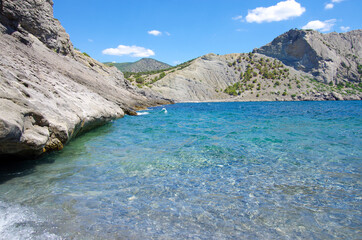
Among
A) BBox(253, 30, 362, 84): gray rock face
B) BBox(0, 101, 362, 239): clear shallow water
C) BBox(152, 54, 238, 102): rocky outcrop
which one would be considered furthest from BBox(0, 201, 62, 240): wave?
BBox(253, 30, 362, 84): gray rock face

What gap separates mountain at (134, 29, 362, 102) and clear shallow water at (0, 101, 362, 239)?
72733mm

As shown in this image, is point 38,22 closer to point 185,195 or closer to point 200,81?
point 185,195

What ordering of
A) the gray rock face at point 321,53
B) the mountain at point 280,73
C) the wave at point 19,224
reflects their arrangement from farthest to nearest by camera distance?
the gray rock face at point 321,53 → the mountain at point 280,73 → the wave at point 19,224

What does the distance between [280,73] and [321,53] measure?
76.7ft

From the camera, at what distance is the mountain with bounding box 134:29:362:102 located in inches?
3433

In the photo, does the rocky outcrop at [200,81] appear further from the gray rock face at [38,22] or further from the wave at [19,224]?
the wave at [19,224]

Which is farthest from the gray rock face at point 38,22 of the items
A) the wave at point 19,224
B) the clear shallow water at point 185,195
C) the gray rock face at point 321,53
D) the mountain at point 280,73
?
the gray rock face at point 321,53

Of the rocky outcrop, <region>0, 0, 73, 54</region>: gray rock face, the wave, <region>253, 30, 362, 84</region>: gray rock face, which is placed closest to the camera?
the wave

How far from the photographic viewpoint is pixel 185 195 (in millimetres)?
5215

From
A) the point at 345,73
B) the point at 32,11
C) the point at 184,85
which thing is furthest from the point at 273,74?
the point at 32,11

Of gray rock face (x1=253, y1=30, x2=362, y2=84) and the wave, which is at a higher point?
gray rock face (x1=253, y1=30, x2=362, y2=84)

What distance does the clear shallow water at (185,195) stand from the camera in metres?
3.88

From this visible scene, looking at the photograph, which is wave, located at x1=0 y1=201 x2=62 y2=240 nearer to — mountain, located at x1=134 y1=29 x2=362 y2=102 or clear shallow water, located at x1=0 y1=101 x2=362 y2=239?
clear shallow water, located at x1=0 y1=101 x2=362 y2=239

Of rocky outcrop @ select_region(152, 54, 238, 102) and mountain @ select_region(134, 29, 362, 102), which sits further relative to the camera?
mountain @ select_region(134, 29, 362, 102)
